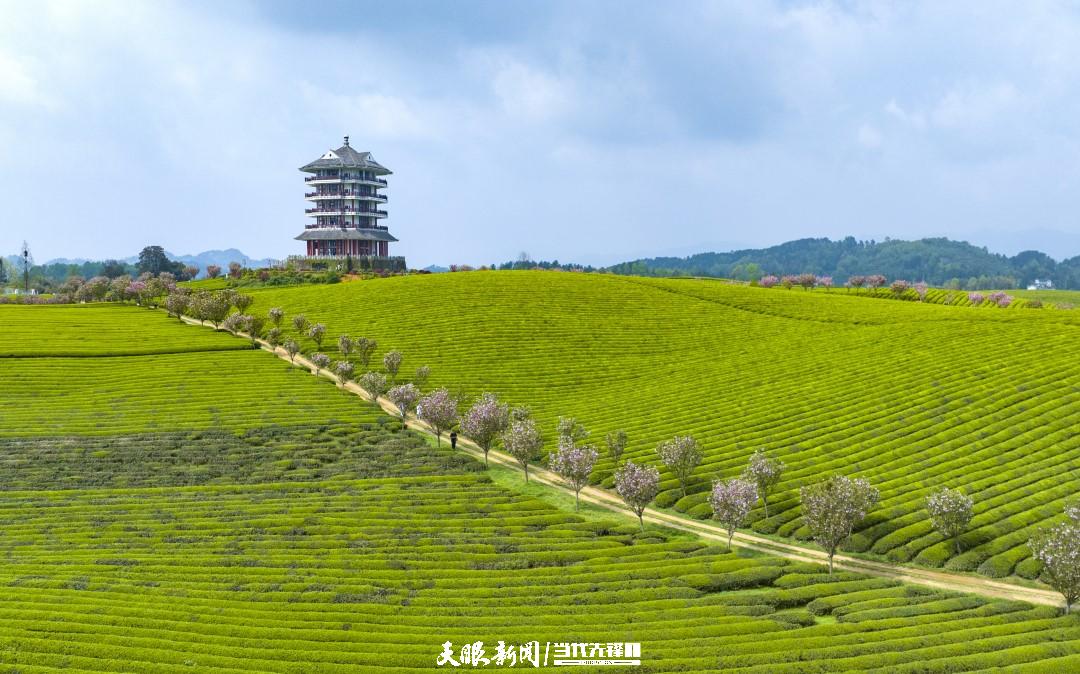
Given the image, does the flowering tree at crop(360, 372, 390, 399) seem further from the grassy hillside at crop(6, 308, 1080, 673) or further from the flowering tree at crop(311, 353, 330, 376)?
the flowering tree at crop(311, 353, 330, 376)

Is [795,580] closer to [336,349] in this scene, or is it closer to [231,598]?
[231,598]

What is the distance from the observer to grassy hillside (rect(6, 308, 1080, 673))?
35844 mm

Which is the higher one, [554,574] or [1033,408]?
[1033,408]

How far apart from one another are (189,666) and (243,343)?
8934cm

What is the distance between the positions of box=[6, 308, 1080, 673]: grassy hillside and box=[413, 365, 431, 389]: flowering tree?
18.7 m

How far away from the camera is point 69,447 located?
2958 inches

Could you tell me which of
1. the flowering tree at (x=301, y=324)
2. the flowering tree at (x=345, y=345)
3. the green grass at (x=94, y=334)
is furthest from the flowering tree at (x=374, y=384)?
the green grass at (x=94, y=334)

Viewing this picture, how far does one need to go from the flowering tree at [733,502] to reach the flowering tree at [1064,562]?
16467 millimetres

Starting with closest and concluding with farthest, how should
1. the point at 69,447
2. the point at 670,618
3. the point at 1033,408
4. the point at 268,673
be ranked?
the point at 268,673 < the point at 670,618 < the point at 1033,408 < the point at 69,447

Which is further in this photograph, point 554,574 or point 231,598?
point 554,574

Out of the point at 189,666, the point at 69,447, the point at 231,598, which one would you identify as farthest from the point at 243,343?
the point at 189,666

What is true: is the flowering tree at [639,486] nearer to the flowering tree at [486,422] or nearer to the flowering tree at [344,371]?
the flowering tree at [486,422]

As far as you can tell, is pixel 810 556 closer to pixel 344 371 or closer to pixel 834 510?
pixel 834 510

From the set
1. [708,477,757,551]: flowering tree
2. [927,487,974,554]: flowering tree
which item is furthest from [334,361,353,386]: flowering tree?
[927,487,974,554]: flowering tree
